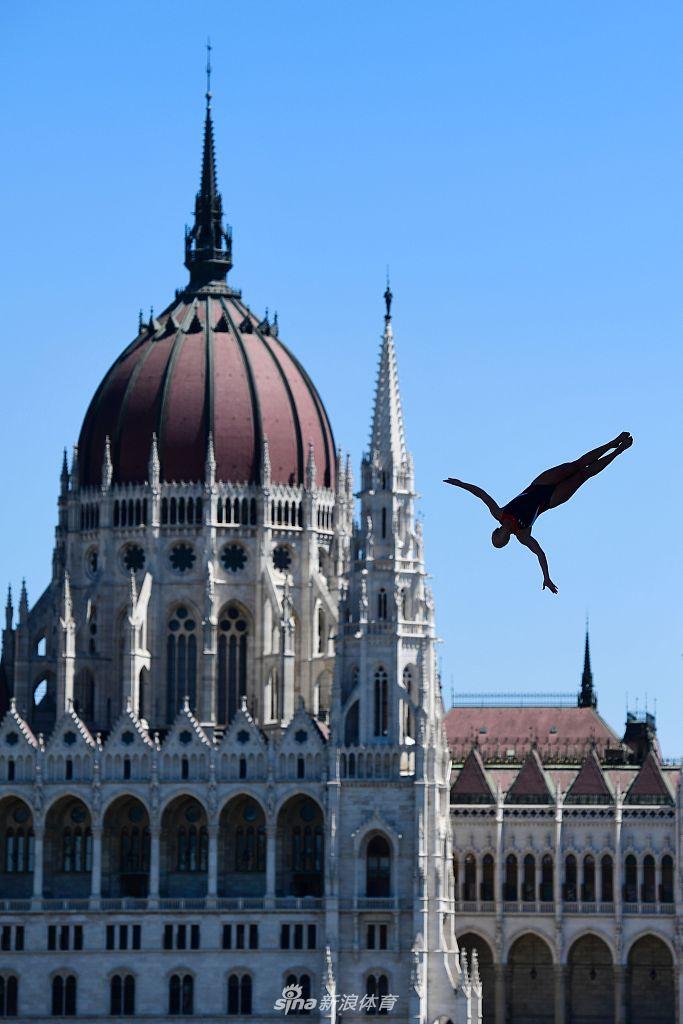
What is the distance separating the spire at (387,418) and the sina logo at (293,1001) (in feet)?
81.5

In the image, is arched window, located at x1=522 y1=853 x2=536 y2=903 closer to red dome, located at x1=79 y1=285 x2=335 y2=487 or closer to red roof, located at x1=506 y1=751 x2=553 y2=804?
red roof, located at x1=506 y1=751 x2=553 y2=804

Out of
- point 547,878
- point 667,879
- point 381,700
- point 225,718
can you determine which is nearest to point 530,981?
point 547,878

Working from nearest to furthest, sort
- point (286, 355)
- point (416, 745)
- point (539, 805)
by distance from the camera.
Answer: point (416, 745)
point (539, 805)
point (286, 355)

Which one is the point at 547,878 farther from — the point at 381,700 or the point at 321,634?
the point at 321,634

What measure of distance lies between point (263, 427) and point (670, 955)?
33572mm

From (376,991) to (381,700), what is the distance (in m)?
13.4

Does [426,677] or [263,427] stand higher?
[263,427]

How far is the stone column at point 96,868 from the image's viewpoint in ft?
369

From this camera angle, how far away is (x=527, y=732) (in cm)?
12875

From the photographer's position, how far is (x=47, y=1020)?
111688mm

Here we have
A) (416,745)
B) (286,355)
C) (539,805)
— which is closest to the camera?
(416,745)

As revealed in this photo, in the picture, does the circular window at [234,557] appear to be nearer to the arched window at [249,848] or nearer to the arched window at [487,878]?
the arched window at [249,848]

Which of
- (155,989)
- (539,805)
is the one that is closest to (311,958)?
(155,989)

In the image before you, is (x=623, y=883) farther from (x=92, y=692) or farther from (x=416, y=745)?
(x=92, y=692)
